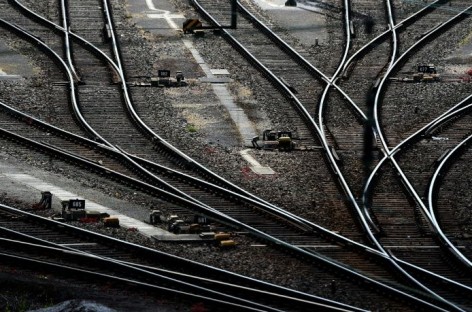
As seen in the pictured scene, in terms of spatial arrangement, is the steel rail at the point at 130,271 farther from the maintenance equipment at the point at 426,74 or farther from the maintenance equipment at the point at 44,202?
the maintenance equipment at the point at 426,74

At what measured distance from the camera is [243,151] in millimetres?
27688

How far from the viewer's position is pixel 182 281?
65.9 feet

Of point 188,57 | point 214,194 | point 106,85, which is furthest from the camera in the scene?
point 188,57

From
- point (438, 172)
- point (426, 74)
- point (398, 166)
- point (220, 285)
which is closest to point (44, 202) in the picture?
point (220, 285)

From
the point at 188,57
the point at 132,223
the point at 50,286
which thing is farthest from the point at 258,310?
the point at 188,57

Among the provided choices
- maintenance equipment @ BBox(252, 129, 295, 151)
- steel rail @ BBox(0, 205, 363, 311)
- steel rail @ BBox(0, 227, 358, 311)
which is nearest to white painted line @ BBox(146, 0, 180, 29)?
maintenance equipment @ BBox(252, 129, 295, 151)

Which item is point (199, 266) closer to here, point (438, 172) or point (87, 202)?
point (87, 202)

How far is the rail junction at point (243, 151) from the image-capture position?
814 inches

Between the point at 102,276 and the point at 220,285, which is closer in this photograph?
the point at 220,285

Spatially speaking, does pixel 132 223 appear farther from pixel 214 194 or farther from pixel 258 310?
pixel 258 310

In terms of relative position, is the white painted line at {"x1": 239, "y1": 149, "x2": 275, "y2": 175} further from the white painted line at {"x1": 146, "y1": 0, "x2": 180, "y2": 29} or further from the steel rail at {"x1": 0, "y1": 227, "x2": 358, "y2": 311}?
the white painted line at {"x1": 146, "y1": 0, "x2": 180, "y2": 29}

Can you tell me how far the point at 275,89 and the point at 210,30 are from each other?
20.1 feet

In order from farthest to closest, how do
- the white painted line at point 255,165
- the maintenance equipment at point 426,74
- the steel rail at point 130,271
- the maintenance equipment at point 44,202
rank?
the maintenance equipment at point 426,74 < the white painted line at point 255,165 < the maintenance equipment at point 44,202 < the steel rail at point 130,271

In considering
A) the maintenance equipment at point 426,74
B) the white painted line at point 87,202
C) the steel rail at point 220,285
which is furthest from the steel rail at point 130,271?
the maintenance equipment at point 426,74
